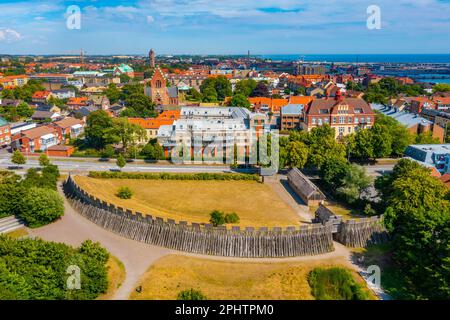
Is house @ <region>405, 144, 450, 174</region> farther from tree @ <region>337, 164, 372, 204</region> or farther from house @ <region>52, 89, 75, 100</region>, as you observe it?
house @ <region>52, 89, 75, 100</region>

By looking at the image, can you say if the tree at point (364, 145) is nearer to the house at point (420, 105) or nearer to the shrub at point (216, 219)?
the shrub at point (216, 219)

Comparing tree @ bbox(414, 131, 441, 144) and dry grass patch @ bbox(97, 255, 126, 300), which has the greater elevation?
tree @ bbox(414, 131, 441, 144)

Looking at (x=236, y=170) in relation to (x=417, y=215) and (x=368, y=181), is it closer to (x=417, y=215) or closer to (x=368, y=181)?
(x=368, y=181)

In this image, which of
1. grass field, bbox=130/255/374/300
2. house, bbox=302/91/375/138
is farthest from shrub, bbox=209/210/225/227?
house, bbox=302/91/375/138

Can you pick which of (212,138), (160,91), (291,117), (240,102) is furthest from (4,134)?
(291,117)

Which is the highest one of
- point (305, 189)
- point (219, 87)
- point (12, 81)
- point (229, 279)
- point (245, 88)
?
point (12, 81)

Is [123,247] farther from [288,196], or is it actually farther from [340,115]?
[340,115]
